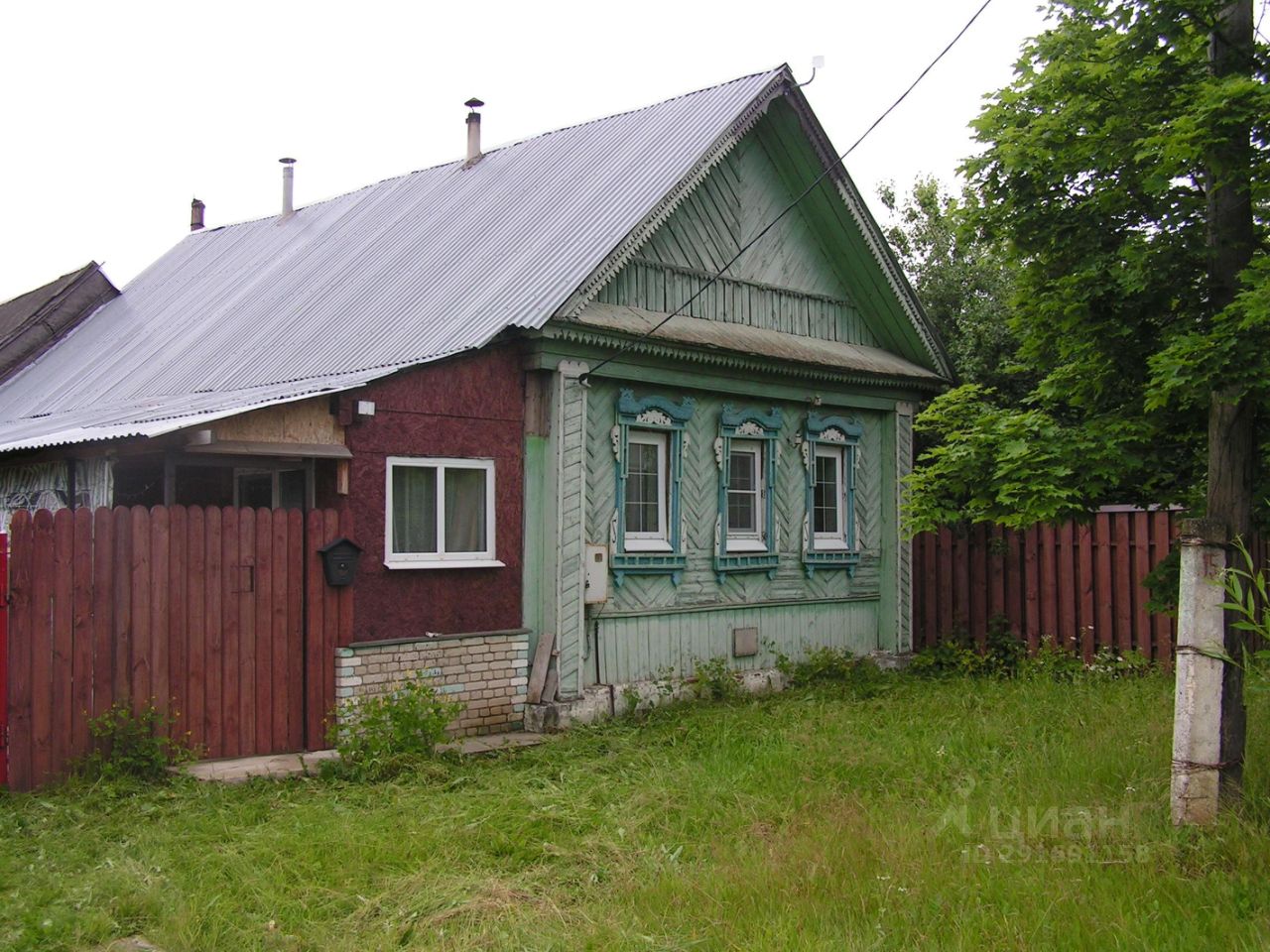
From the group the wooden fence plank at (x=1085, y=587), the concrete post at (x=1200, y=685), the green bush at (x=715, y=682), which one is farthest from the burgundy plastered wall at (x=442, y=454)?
the wooden fence plank at (x=1085, y=587)

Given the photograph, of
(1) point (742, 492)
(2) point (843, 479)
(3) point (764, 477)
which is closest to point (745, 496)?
(1) point (742, 492)

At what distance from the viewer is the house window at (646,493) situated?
40.6 feet

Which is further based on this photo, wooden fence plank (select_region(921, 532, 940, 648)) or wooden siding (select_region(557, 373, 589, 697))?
wooden fence plank (select_region(921, 532, 940, 648))

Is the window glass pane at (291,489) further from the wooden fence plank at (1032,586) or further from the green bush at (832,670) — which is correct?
the wooden fence plank at (1032,586)

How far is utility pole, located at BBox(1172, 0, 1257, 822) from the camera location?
20.7 feet

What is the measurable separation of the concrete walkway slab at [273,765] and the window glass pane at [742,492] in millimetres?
4259

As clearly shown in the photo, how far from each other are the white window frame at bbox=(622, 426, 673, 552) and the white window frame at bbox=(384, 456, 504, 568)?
176 centimetres

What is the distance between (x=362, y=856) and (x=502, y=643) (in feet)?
14.6

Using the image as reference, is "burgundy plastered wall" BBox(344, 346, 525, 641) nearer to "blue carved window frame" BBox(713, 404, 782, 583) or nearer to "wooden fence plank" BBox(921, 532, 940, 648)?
"blue carved window frame" BBox(713, 404, 782, 583)

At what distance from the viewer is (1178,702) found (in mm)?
6410

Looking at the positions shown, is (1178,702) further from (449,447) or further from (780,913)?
(449,447)

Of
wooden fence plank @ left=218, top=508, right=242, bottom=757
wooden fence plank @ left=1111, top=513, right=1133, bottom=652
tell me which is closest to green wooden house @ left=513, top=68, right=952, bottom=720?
wooden fence plank @ left=1111, top=513, right=1133, bottom=652

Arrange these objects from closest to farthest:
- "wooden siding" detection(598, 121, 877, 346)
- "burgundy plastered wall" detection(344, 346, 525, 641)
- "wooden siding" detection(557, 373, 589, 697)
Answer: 1. "burgundy plastered wall" detection(344, 346, 525, 641)
2. "wooden siding" detection(557, 373, 589, 697)
3. "wooden siding" detection(598, 121, 877, 346)

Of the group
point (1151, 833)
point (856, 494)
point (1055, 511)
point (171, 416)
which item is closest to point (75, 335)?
point (171, 416)
